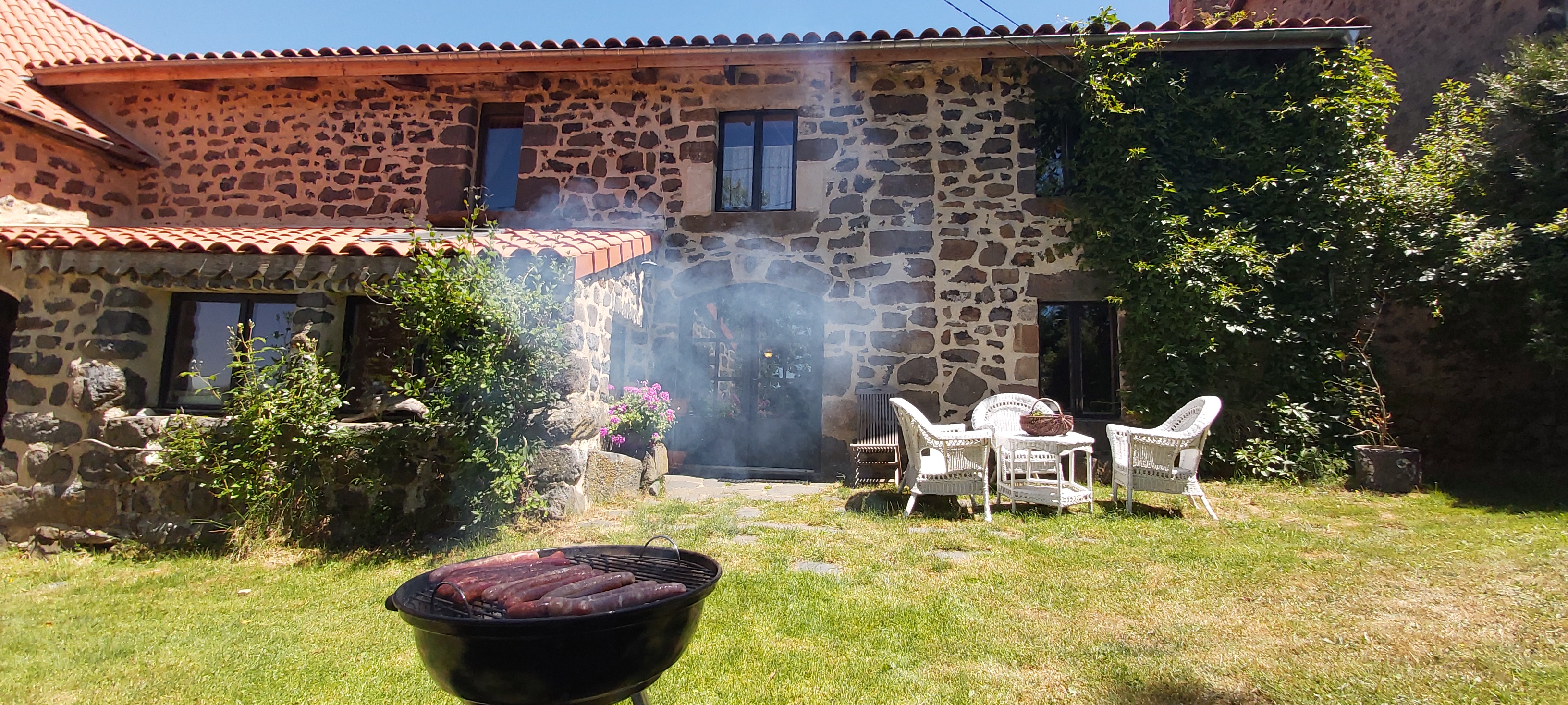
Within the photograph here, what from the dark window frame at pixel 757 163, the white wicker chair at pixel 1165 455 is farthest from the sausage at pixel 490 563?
the dark window frame at pixel 757 163

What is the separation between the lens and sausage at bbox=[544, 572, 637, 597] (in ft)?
5.89

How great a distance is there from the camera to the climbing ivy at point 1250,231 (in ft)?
20.2

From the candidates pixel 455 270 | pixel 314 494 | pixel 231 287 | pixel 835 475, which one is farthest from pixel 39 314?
pixel 835 475

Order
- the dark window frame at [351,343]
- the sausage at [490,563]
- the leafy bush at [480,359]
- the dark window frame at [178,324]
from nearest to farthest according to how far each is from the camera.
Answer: the sausage at [490,563]
the leafy bush at [480,359]
the dark window frame at [178,324]
the dark window frame at [351,343]

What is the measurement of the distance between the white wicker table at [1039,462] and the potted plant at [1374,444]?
7.85ft

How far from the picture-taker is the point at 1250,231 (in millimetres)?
6371

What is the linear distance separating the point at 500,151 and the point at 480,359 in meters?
4.30

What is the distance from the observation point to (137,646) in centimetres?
278

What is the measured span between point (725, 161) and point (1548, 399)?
7.85 m

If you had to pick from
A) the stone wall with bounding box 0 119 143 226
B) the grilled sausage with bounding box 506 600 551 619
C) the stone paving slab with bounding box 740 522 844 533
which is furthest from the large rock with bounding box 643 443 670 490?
the stone wall with bounding box 0 119 143 226

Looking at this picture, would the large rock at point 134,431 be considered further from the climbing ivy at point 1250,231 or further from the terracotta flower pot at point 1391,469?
the terracotta flower pot at point 1391,469

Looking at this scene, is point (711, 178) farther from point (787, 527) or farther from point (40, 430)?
point (40, 430)

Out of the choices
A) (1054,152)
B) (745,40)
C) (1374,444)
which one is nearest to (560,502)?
(745,40)

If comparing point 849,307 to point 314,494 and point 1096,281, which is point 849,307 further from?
point 314,494
